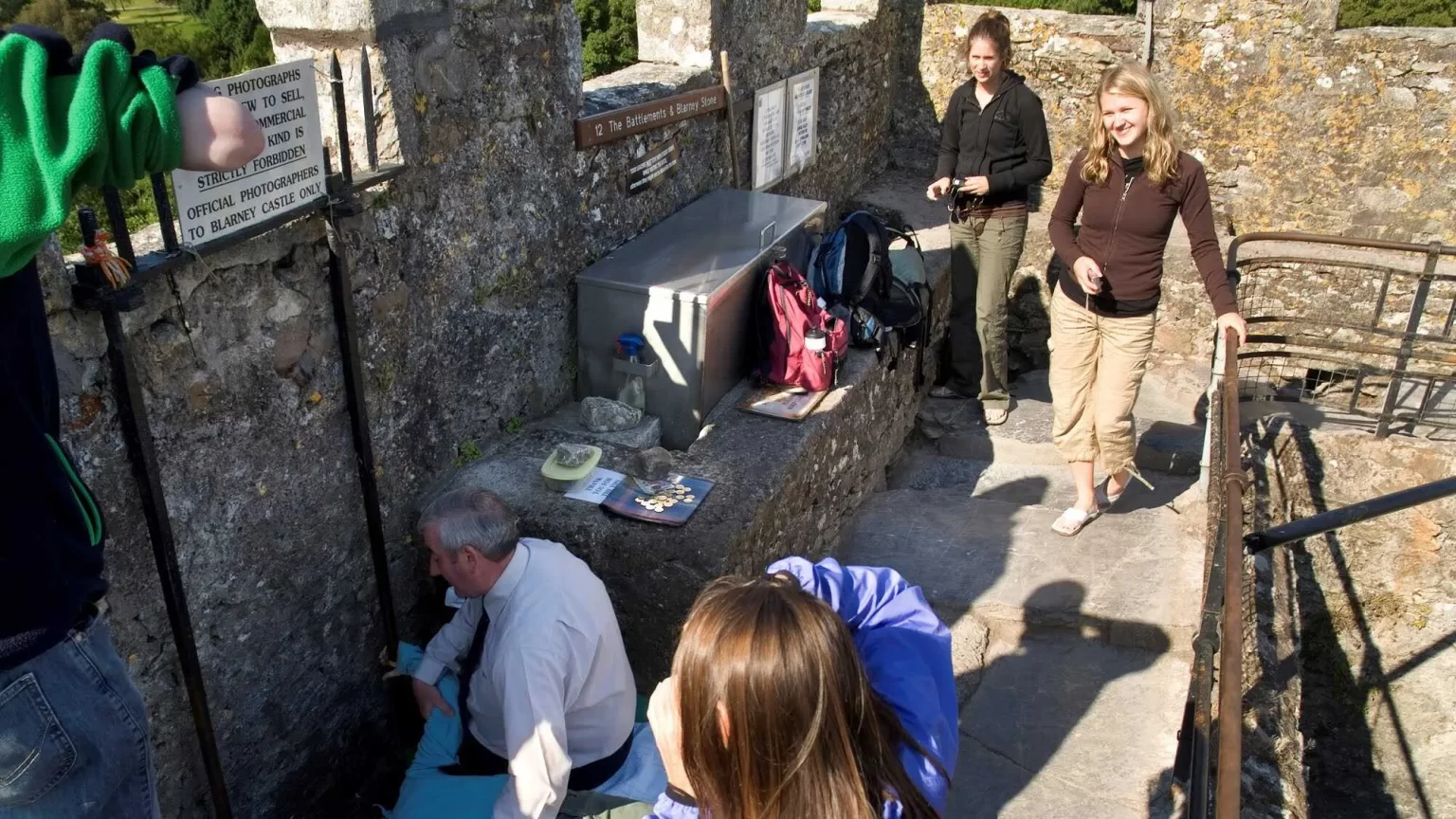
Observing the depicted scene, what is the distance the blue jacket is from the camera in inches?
75.9

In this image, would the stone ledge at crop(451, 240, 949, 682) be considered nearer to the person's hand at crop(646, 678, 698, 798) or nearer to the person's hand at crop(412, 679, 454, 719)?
the person's hand at crop(412, 679, 454, 719)

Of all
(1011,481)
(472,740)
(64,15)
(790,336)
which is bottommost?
(1011,481)

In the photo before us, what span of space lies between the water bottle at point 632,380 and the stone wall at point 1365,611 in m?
2.45

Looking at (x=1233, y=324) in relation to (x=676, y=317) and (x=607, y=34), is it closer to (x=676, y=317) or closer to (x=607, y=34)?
(x=676, y=317)

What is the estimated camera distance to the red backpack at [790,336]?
4320mm

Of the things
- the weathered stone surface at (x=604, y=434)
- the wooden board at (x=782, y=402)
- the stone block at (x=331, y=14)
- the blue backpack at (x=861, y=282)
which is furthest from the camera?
the blue backpack at (x=861, y=282)

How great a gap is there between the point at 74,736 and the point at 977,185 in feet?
13.9

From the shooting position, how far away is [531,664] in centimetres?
256

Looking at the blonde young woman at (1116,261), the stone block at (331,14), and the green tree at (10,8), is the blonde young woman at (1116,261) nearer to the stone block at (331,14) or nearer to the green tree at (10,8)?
the stone block at (331,14)

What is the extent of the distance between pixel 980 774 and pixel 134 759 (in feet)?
7.58

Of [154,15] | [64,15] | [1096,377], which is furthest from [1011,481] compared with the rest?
[154,15]

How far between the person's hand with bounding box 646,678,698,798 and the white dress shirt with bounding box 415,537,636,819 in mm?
648

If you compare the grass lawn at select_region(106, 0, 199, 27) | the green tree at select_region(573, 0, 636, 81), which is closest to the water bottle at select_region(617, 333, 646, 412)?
the grass lawn at select_region(106, 0, 199, 27)

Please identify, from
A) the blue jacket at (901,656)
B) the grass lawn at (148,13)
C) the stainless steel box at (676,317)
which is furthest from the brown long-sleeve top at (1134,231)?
the grass lawn at (148,13)
